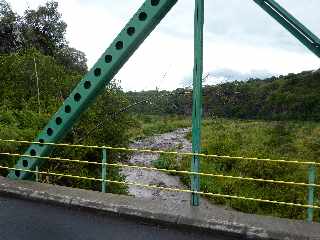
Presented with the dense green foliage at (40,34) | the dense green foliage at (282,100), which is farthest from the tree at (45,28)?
the dense green foliage at (282,100)

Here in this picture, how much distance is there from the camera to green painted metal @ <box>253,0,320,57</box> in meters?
8.04

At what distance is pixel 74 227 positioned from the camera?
8016 mm

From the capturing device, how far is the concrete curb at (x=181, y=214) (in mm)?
7320

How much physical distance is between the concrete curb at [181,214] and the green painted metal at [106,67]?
1.05 meters

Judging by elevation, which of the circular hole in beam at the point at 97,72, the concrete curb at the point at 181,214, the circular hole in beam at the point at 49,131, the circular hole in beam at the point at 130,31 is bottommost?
the concrete curb at the point at 181,214

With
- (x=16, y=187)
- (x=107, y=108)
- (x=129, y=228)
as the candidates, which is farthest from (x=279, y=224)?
(x=107, y=108)

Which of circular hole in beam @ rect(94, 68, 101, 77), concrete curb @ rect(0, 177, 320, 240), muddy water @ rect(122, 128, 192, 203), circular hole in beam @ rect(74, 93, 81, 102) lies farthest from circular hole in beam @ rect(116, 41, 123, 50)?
muddy water @ rect(122, 128, 192, 203)

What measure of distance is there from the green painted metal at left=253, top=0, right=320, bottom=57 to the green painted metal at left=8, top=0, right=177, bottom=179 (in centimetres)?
169

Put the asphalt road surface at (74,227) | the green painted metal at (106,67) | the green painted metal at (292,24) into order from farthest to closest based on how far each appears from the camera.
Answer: the green painted metal at (106,67)
the green painted metal at (292,24)
the asphalt road surface at (74,227)

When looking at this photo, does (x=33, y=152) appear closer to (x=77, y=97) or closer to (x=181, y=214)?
(x=77, y=97)

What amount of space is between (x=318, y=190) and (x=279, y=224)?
21142 mm

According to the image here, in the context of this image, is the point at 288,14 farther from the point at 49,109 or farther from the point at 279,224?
the point at 49,109

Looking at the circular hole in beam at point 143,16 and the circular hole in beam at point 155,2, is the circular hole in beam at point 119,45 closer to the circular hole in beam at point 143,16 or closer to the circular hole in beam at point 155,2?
the circular hole in beam at point 143,16

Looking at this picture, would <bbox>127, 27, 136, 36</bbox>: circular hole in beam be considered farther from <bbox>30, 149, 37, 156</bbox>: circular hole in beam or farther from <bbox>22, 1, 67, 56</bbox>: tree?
<bbox>22, 1, 67, 56</bbox>: tree
